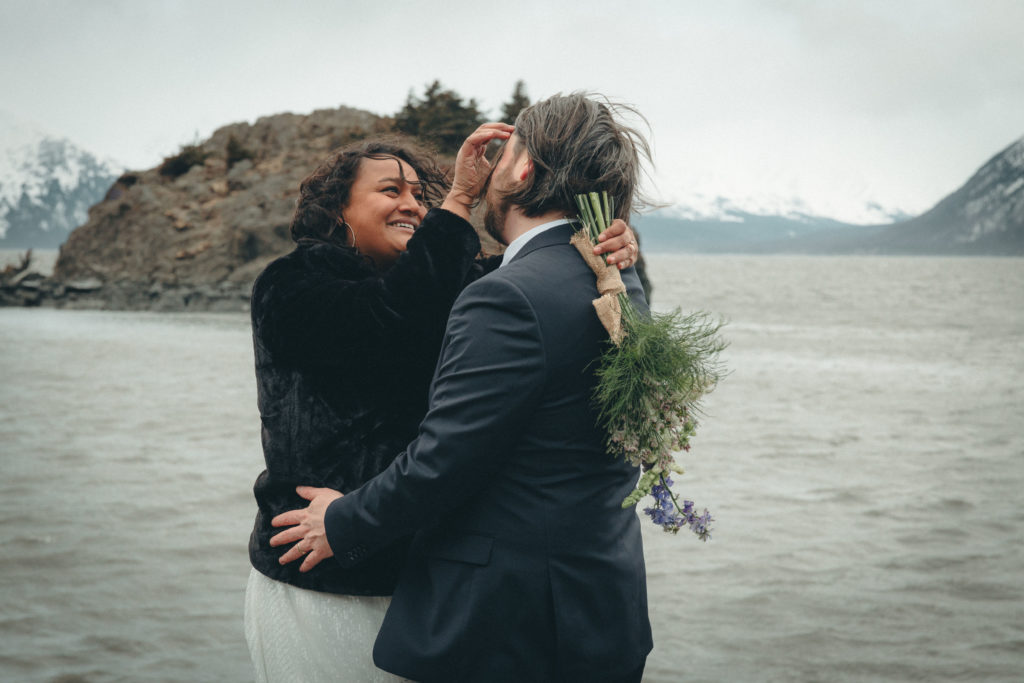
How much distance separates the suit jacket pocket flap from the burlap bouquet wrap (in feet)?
1.72

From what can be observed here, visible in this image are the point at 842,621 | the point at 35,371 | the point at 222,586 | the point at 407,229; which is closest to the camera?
the point at 407,229

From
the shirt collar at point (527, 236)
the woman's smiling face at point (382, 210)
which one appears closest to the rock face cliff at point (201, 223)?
the woman's smiling face at point (382, 210)

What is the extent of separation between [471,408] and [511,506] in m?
0.27

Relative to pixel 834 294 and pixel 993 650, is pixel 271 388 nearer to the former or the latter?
pixel 993 650

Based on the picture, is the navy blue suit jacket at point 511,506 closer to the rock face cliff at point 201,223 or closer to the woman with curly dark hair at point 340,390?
the woman with curly dark hair at point 340,390

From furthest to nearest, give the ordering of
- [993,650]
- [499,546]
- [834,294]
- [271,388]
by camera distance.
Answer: [834,294]
[993,650]
[271,388]
[499,546]

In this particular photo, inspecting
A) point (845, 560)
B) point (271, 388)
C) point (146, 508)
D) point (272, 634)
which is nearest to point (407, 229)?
point (271, 388)

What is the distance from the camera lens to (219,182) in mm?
40656

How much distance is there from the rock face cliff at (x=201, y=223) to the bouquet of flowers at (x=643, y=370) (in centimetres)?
3057

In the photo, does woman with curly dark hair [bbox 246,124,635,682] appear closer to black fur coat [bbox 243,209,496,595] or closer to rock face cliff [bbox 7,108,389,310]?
black fur coat [bbox 243,209,496,595]

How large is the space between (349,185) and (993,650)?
14.6ft

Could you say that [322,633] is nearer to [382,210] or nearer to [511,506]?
[511,506]

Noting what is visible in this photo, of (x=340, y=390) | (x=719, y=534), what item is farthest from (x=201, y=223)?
(x=340, y=390)

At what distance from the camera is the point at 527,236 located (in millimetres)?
2107
